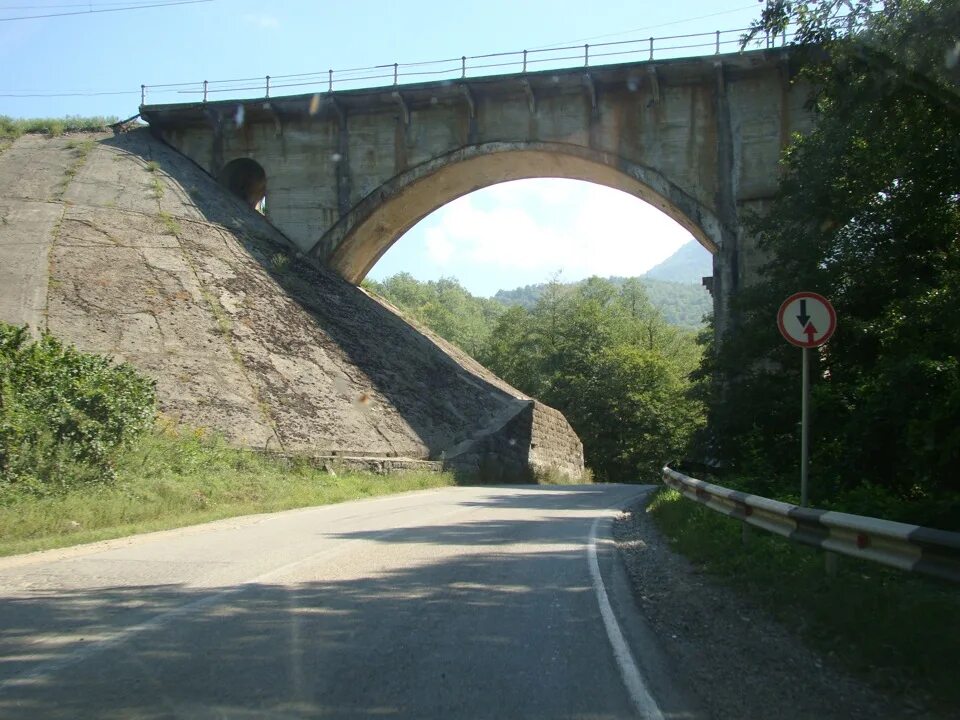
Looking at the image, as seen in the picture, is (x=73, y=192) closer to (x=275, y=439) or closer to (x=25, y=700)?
(x=275, y=439)

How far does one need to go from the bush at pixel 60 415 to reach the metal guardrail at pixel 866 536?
11.3 metres

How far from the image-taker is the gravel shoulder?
Answer: 475 cm

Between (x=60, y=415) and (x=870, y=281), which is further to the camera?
(x=60, y=415)

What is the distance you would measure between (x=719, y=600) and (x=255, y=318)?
22282mm

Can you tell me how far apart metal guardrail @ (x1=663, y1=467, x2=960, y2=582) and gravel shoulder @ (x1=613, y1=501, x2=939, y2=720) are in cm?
73

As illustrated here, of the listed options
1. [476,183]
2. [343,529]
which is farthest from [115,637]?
[476,183]

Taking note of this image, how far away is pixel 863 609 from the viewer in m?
6.11

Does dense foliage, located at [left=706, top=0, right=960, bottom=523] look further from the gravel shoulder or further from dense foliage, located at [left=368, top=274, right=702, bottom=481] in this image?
dense foliage, located at [left=368, top=274, right=702, bottom=481]

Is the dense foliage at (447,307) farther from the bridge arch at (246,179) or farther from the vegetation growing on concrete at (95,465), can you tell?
the vegetation growing on concrete at (95,465)

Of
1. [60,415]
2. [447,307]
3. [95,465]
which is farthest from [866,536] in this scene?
[447,307]

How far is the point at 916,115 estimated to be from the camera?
29.7 ft

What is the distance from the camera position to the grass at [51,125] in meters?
37.5

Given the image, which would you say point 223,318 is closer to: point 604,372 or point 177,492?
point 177,492

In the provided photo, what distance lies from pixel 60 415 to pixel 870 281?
14.1 meters
